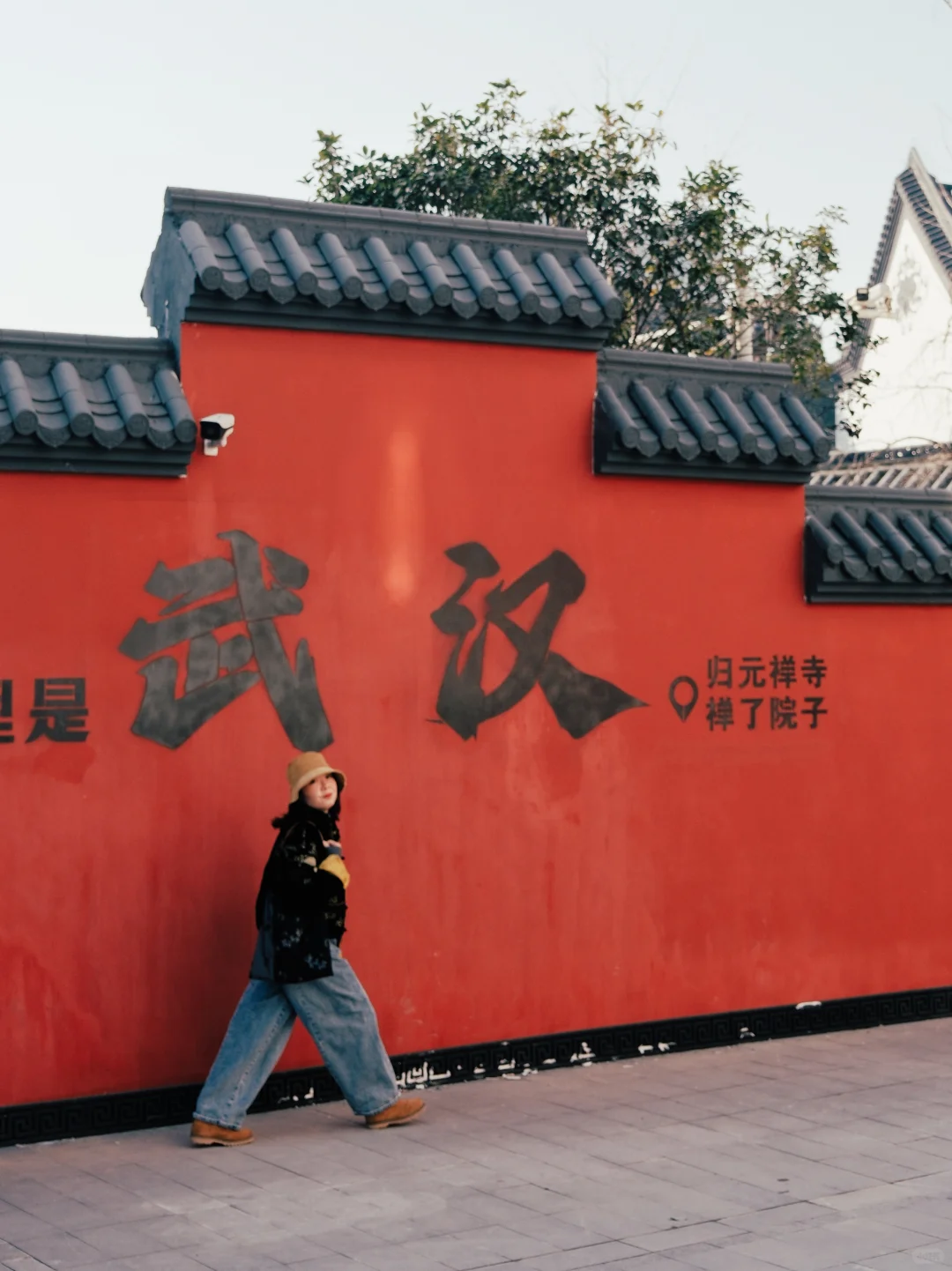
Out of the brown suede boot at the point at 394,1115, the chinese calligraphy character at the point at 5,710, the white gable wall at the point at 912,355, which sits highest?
the white gable wall at the point at 912,355

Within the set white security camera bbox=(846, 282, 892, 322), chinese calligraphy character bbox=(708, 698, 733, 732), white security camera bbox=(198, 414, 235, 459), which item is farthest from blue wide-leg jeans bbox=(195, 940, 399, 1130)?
white security camera bbox=(846, 282, 892, 322)

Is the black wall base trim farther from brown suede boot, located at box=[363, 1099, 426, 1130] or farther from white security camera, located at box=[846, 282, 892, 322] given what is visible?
white security camera, located at box=[846, 282, 892, 322]

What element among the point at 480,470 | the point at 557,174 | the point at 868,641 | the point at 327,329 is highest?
the point at 557,174

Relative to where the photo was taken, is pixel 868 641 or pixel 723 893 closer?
pixel 723 893

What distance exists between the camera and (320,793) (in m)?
6.85

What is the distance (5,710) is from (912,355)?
22462 millimetres

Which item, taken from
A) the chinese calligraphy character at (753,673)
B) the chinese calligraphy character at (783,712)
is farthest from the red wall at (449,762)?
the chinese calligraphy character at (783,712)

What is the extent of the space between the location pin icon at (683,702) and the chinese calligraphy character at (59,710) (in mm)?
3013

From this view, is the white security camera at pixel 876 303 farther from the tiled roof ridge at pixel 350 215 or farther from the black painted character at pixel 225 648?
the black painted character at pixel 225 648

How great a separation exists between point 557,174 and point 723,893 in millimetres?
8579

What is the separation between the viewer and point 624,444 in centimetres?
800

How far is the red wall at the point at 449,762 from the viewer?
22.3 feet

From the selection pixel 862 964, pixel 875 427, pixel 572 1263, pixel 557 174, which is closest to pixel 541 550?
pixel 862 964

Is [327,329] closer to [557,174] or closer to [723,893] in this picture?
[723,893]
